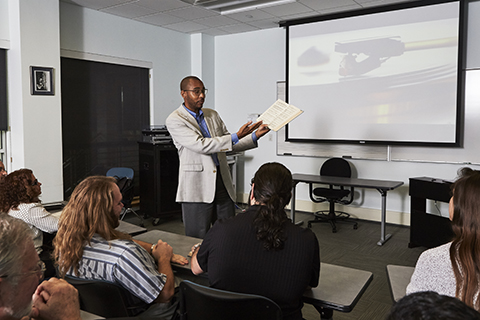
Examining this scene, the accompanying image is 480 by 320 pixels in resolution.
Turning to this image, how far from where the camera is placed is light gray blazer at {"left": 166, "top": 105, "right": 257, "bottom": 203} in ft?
9.17

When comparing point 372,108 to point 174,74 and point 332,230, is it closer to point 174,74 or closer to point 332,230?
point 332,230

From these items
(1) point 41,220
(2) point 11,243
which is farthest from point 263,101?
(2) point 11,243

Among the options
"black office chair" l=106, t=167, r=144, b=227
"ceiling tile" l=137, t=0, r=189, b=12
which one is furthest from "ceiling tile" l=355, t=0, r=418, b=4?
"black office chair" l=106, t=167, r=144, b=227

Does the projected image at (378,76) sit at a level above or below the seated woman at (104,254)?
above

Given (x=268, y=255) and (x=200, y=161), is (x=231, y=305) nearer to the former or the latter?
(x=268, y=255)

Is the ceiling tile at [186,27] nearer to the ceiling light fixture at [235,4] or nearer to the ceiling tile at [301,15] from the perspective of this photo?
the ceiling light fixture at [235,4]

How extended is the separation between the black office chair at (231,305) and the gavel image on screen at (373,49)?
14.5 feet

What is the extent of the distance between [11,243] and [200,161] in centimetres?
207

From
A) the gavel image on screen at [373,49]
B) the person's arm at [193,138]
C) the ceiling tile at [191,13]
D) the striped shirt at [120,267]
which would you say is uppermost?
the ceiling tile at [191,13]

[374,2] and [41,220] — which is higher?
[374,2]

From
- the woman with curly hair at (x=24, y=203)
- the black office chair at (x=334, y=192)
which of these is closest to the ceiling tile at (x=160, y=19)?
the black office chair at (x=334, y=192)

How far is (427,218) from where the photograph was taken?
166 inches

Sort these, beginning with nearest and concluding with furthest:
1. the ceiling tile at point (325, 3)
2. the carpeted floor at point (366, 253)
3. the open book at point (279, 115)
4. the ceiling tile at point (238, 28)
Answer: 1. the open book at point (279, 115)
2. the carpeted floor at point (366, 253)
3. the ceiling tile at point (325, 3)
4. the ceiling tile at point (238, 28)

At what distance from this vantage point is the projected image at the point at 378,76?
4699mm
